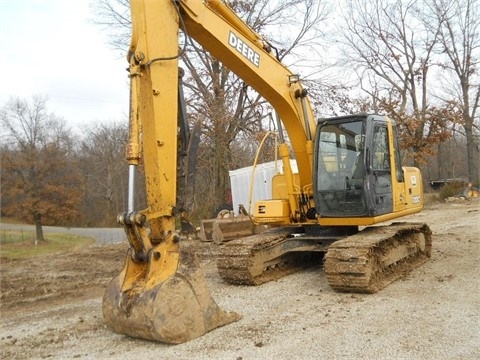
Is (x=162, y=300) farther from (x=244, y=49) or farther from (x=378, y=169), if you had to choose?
(x=378, y=169)

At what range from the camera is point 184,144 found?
4.90m

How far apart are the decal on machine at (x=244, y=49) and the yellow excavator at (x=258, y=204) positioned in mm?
13

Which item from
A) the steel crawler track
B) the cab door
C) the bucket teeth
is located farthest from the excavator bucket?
the cab door

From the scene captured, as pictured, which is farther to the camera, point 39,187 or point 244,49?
point 39,187

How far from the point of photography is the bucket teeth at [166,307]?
4.05 meters

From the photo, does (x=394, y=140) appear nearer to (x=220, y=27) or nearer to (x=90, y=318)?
(x=220, y=27)

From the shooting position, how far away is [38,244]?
28875mm

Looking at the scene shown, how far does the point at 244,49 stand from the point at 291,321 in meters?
3.27

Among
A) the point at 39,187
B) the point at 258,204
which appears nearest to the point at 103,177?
the point at 39,187

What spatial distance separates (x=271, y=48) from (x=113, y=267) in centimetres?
505

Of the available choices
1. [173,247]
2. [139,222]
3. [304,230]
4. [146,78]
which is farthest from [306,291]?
[146,78]

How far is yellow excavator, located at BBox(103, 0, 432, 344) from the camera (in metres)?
4.30

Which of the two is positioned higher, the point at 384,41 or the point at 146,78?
the point at 384,41

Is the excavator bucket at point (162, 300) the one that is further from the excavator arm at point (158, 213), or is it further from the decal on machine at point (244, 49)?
the decal on machine at point (244, 49)
